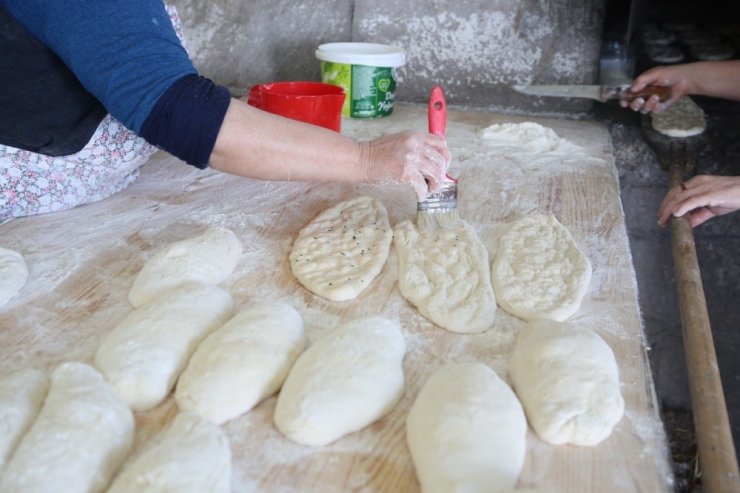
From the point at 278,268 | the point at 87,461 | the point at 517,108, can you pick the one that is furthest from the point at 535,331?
the point at 517,108

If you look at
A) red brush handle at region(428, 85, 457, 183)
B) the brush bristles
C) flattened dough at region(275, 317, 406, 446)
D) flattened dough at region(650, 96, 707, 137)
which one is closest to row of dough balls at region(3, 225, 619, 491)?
flattened dough at region(275, 317, 406, 446)

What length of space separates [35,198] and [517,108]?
191 cm

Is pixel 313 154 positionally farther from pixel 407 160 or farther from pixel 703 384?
pixel 703 384

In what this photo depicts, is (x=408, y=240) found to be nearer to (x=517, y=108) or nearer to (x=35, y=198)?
(x=35, y=198)

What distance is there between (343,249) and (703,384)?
847 millimetres

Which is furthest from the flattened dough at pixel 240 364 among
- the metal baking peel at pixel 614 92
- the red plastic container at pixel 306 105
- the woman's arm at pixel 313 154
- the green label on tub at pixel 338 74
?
the metal baking peel at pixel 614 92

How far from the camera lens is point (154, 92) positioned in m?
1.47

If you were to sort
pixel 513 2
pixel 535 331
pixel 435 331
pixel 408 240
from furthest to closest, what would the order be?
pixel 513 2 → pixel 408 240 → pixel 435 331 → pixel 535 331

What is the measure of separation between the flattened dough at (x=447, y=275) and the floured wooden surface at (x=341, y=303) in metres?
0.03

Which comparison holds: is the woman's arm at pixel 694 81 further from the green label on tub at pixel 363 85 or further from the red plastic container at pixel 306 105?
the red plastic container at pixel 306 105

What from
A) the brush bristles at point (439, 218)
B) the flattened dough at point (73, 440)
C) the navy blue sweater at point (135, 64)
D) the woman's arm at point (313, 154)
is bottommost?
the brush bristles at point (439, 218)

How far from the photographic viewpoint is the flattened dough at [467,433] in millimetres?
971

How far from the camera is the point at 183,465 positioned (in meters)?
0.94

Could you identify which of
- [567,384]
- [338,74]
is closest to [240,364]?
[567,384]
